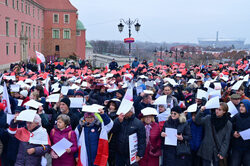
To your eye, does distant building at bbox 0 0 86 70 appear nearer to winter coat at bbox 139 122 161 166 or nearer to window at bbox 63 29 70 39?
window at bbox 63 29 70 39

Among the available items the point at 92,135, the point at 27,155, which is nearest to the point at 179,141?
the point at 92,135

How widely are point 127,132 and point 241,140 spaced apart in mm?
2264

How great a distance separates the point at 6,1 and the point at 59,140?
36578 mm

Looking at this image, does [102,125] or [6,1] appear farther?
[6,1]

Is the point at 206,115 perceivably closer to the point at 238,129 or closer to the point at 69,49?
the point at 238,129

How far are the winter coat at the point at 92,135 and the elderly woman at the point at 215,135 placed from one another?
1.92 metres

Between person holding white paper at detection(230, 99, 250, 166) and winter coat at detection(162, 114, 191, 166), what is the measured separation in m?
1.00

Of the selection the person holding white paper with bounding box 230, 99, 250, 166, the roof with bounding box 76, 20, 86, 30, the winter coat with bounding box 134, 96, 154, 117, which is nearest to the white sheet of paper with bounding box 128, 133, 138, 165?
the winter coat with bounding box 134, 96, 154, 117

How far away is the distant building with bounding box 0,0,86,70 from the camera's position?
143 ft

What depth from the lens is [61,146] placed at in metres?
5.19

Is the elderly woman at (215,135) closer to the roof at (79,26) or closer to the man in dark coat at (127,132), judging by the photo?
the man in dark coat at (127,132)

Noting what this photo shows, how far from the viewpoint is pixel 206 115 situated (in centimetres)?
579

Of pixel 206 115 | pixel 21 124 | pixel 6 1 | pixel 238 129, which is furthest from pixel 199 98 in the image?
pixel 6 1

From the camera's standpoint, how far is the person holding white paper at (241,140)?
18.3 ft
